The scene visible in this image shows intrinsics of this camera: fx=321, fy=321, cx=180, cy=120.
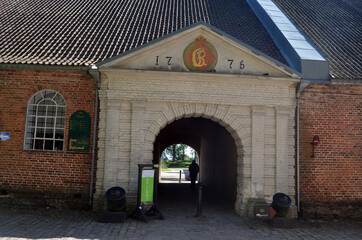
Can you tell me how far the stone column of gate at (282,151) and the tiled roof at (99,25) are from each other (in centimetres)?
240

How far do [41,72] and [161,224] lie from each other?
598 centimetres

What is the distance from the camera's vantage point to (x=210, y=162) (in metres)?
17.5

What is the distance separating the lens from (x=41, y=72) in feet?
33.1

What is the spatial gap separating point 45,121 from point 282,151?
7491 millimetres

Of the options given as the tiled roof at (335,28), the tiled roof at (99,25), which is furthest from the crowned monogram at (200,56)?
the tiled roof at (335,28)

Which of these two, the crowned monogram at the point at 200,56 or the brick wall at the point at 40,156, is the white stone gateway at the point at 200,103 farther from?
the brick wall at the point at 40,156

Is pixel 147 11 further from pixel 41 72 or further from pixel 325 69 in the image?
pixel 325 69

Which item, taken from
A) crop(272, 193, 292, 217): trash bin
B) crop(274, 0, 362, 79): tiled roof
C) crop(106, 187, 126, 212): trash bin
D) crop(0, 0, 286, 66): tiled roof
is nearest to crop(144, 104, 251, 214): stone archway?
crop(272, 193, 292, 217): trash bin

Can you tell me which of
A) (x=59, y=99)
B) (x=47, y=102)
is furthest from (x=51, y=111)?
(x=59, y=99)

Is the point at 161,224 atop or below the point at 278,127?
below

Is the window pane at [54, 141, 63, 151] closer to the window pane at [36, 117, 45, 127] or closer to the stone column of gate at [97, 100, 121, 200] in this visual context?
the window pane at [36, 117, 45, 127]

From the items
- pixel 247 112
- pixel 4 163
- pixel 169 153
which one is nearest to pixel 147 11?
pixel 247 112

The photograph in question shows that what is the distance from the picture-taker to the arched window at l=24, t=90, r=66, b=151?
33.2 feet

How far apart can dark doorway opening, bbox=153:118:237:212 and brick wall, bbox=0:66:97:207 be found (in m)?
3.53
